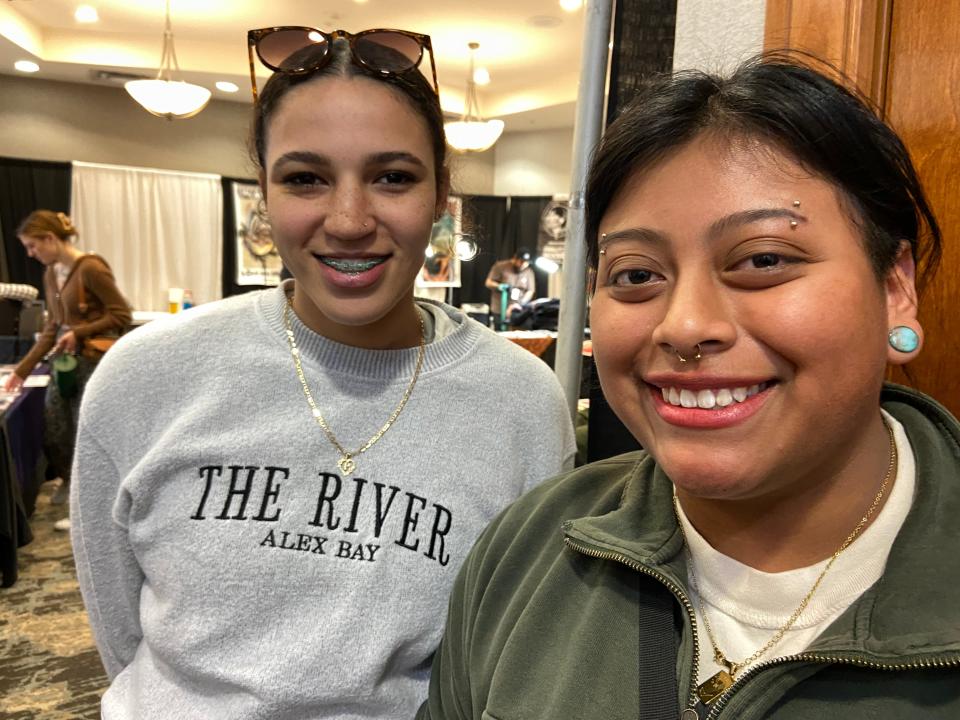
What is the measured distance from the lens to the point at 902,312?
29.4 inches

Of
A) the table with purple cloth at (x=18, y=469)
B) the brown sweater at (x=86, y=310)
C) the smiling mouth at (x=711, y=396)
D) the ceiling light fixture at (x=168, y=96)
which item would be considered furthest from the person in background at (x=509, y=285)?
the smiling mouth at (x=711, y=396)

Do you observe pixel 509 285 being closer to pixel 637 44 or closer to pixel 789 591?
pixel 637 44

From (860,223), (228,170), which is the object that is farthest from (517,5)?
(860,223)

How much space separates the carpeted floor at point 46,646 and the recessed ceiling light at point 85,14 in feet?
16.6

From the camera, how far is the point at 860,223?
27.9 inches

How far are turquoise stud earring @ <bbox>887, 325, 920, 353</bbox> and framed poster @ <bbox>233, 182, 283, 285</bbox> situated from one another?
9164 millimetres

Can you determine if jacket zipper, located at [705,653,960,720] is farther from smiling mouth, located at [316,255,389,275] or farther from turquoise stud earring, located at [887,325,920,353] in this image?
smiling mouth, located at [316,255,389,275]

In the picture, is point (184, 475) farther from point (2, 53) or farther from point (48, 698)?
point (2, 53)

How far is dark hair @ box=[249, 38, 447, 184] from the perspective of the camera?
1.17 m

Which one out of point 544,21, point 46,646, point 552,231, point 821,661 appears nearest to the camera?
point 821,661

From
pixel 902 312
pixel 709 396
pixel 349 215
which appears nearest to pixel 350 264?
pixel 349 215

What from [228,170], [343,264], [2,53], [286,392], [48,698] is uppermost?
[2,53]

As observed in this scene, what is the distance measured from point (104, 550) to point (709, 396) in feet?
3.38

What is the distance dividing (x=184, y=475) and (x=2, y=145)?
9173mm
